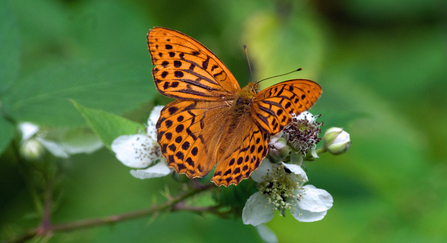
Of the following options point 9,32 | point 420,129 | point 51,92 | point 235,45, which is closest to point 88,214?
point 51,92

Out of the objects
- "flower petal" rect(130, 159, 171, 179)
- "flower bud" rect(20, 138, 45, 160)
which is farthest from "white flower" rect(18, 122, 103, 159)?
"flower petal" rect(130, 159, 171, 179)

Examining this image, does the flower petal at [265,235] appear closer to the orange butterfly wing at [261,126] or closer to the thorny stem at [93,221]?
the thorny stem at [93,221]

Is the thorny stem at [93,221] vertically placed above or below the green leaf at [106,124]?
below

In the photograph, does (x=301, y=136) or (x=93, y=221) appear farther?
(x=93, y=221)

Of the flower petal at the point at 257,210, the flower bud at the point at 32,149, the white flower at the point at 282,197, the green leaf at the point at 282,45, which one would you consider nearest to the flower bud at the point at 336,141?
the white flower at the point at 282,197

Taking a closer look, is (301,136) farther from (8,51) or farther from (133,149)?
(8,51)

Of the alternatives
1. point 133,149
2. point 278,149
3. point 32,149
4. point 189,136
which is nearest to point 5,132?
point 32,149

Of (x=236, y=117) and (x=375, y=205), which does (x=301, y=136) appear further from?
(x=375, y=205)
